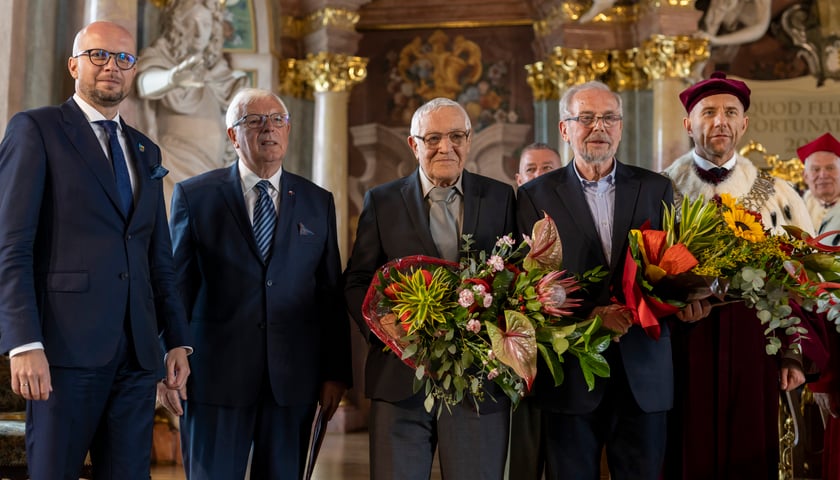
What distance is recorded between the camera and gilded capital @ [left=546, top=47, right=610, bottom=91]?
9195 millimetres

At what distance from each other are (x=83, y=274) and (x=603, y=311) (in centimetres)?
148

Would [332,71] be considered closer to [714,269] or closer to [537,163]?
[537,163]

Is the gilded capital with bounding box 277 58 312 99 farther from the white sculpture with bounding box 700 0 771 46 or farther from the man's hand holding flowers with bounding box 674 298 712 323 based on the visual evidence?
the man's hand holding flowers with bounding box 674 298 712 323

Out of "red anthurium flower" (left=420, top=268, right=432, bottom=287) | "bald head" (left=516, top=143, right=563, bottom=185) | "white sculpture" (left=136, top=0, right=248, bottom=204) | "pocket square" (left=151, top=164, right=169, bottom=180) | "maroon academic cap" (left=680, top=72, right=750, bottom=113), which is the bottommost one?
"red anthurium flower" (left=420, top=268, right=432, bottom=287)

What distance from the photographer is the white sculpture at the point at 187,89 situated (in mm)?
6613

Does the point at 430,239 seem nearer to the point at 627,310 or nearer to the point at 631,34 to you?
the point at 627,310

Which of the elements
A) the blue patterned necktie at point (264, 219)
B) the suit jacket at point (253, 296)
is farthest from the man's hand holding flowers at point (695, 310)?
the blue patterned necktie at point (264, 219)

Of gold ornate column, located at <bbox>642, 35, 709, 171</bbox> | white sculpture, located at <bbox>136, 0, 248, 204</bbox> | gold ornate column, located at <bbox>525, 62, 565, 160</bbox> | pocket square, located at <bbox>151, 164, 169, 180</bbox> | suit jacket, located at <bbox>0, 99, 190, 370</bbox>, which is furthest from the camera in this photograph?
gold ornate column, located at <bbox>525, 62, 565, 160</bbox>

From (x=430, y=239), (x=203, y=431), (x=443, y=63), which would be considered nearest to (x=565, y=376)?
(x=430, y=239)

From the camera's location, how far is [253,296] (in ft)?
10.6

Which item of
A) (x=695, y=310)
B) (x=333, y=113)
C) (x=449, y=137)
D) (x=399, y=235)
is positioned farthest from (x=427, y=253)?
(x=333, y=113)

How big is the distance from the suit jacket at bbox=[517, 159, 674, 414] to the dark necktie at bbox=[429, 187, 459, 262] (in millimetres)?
226

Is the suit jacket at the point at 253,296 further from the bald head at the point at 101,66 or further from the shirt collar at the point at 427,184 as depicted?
the bald head at the point at 101,66

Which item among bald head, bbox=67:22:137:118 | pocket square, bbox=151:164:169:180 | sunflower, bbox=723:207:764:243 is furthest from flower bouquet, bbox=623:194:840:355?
bald head, bbox=67:22:137:118
